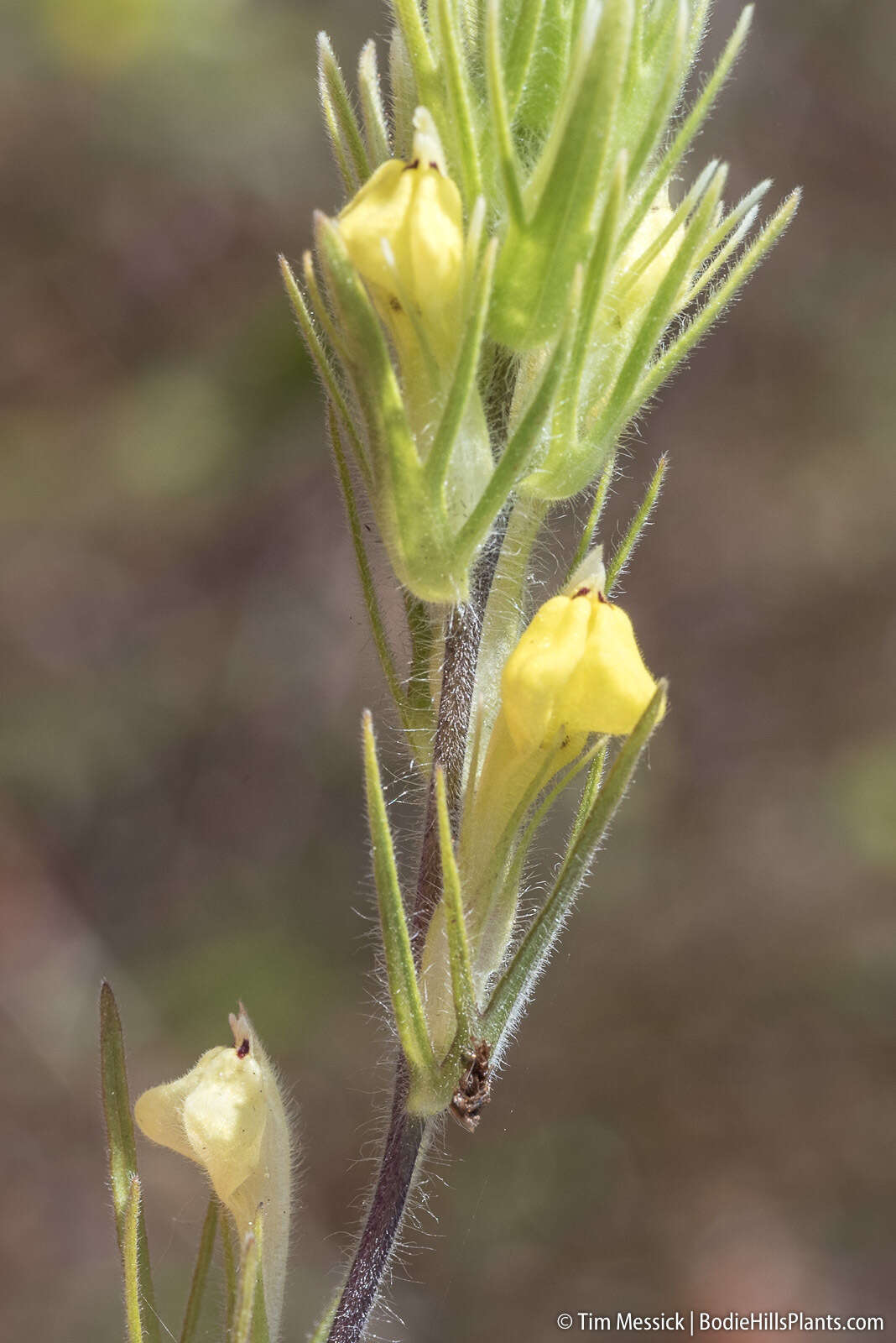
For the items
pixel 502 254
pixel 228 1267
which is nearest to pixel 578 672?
pixel 502 254

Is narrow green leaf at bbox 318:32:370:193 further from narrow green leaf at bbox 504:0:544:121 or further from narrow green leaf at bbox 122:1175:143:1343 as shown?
narrow green leaf at bbox 122:1175:143:1343

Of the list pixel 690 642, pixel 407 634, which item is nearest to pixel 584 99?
pixel 407 634

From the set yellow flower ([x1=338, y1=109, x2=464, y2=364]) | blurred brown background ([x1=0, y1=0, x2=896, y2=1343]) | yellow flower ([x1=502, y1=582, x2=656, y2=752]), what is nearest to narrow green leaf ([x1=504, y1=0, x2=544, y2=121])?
yellow flower ([x1=338, y1=109, x2=464, y2=364])

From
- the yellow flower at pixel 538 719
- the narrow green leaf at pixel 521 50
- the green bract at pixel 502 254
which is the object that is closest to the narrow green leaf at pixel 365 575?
the green bract at pixel 502 254

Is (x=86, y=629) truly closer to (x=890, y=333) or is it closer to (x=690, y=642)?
(x=690, y=642)

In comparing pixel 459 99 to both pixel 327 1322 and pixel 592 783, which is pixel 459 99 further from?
pixel 327 1322
